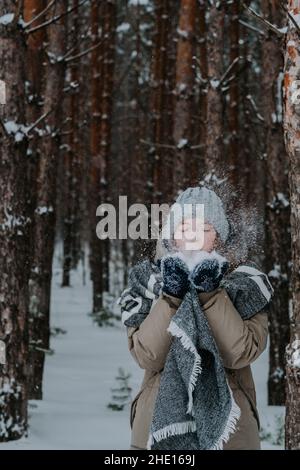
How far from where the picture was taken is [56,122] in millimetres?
9148

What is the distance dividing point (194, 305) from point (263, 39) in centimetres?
702

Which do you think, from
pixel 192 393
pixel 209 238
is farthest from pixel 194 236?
pixel 192 393

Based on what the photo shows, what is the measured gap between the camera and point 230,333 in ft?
8.61

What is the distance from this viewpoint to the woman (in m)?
A: 2.63

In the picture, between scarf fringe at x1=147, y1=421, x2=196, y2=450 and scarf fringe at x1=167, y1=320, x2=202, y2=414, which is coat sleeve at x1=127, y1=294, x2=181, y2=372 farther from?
scarf fringe at x1=147, y1=421, x2=196, y2=450

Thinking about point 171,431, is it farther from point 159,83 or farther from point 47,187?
point 159,83

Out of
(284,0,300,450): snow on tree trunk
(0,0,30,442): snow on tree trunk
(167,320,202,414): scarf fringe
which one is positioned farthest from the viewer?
(0,0,30,442): snow on tree trunk

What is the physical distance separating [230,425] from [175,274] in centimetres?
57

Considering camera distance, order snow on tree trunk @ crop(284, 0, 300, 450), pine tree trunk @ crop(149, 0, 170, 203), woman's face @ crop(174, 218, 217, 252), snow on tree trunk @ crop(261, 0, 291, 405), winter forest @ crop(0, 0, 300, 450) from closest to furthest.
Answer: woman's face @ crop(174, 218, 217, 252) < snow on tree trunk @ crop(284, 0, 300, 450) < winter forest @ crop(0, 0, 300, 450) < snow on tree trunk @ crop(261, 0, 291, 405) < pine tree trunk @ crop(149, 0, 170, 203)

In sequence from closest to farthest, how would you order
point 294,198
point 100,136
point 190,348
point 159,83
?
point 190,348
point 294,198
point 159,83
point 100,136

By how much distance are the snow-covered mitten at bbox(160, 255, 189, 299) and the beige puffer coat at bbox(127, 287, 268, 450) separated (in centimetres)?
6

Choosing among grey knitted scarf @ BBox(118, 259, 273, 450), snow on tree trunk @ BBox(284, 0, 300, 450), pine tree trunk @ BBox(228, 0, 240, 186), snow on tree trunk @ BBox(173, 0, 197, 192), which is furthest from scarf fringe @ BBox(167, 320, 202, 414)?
pine tree trunk @ BBox(228, 0, 240, 186)

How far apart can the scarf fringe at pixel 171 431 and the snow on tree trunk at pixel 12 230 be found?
3442mm
